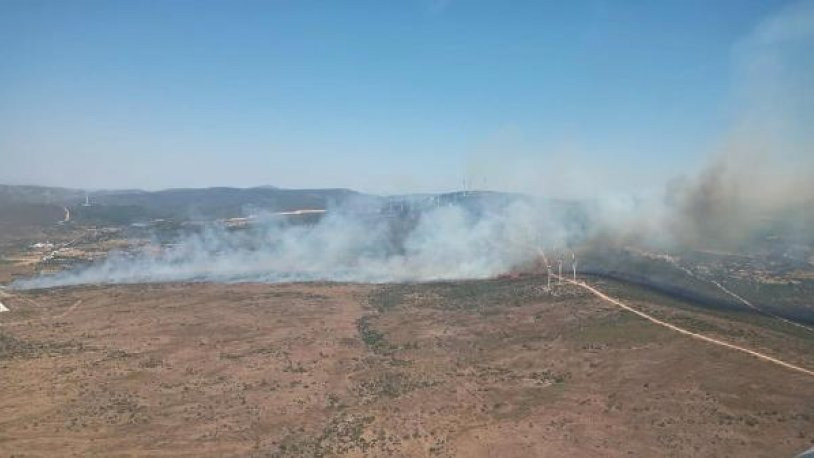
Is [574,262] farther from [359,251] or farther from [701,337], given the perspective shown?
[359,251]

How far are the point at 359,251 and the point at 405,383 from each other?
9155 cm

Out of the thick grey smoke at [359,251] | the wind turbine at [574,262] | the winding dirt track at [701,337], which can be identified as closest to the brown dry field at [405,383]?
the winding dirt track at [701,337]

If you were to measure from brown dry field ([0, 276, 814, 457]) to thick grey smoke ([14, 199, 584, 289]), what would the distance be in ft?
99.7

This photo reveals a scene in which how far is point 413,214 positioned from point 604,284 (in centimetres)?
9488

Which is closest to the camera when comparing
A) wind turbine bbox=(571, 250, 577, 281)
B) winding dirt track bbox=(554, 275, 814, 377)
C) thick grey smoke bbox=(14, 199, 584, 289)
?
winding dirt track bbox=(554, 275, 814, 377)

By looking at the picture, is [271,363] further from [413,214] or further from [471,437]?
[413,214]

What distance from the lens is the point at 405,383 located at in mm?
56875

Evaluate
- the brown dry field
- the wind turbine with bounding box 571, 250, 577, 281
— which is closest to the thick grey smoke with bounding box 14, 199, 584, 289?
the wind turbine with bounding box 571, 250, 577, 281

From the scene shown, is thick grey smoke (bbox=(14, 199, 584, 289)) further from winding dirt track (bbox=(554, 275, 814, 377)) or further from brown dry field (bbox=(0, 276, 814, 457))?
winding dirt track (bbox=(554, 275, 814, 377))

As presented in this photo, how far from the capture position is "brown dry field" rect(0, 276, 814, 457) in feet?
145

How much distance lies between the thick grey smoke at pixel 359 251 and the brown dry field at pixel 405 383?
99.7 feet

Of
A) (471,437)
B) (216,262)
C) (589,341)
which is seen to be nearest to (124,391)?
(471,437)

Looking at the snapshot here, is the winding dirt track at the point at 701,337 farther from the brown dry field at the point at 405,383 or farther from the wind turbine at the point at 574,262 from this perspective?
the wind turbine at the point at 574,262

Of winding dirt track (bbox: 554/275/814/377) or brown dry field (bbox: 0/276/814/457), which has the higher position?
winding dirt track (bbox: 554/275/814/377)
